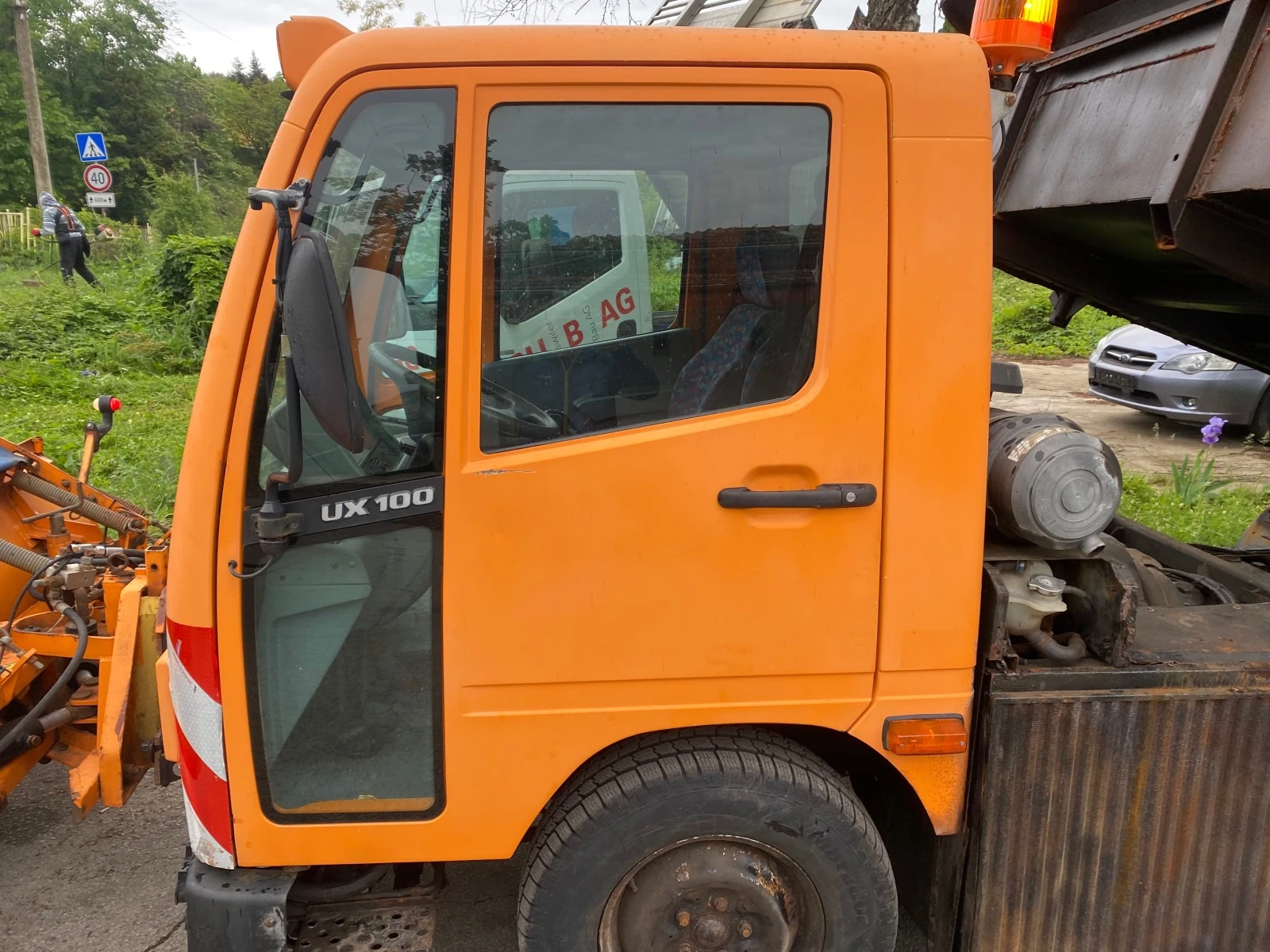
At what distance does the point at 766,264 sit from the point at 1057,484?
0.83 meters

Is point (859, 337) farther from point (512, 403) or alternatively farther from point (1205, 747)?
point (1205, 747)

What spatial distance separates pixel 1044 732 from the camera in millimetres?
2117

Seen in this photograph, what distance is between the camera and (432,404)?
6.36 ft

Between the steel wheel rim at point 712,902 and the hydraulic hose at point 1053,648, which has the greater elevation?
the hydraulic hose at point 1053,648

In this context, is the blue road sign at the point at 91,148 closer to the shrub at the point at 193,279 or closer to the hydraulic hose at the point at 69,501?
the shrub at the point at 193,279

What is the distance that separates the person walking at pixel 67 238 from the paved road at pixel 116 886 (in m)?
15.4

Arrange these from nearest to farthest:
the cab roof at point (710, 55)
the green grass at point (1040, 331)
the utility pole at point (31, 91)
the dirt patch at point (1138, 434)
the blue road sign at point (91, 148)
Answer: the cab roof at point (710, 55), the dirt patch at point (1138, 434), the blue road sign at point (91, 148), the green grass at point (1040, 331), the utility pole at point (31, 91)

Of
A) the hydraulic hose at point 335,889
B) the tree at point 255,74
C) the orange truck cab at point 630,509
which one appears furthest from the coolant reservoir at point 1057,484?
the tree at point 255,74

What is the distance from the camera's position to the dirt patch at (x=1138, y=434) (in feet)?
24.7

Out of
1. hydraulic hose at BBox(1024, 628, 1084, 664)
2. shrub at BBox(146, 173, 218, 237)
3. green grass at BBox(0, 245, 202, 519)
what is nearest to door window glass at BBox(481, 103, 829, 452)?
hydraulic hose at BBox(1024, 628, 1084, 664)

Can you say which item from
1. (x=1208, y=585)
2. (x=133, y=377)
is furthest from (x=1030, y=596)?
(x=133, y=377)

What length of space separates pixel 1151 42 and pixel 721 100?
4.43 ft

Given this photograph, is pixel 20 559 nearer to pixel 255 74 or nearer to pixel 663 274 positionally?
pixel 663 274

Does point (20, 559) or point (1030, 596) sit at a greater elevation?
point (1030, 596)
